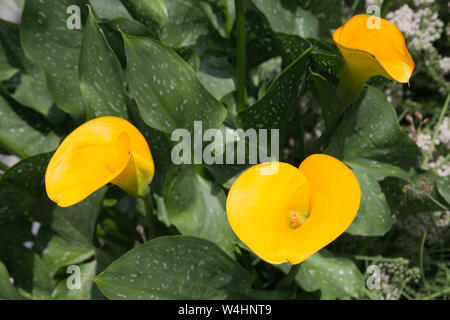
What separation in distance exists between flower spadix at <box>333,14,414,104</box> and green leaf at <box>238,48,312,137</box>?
0.25 ft

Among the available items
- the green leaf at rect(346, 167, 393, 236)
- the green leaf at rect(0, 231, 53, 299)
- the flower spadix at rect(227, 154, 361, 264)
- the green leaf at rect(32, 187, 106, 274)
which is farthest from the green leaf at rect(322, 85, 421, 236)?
the green leaf at rect(0, 231, 53, 299)

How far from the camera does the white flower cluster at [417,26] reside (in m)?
0.78

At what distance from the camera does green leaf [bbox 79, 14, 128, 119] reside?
1.99ft

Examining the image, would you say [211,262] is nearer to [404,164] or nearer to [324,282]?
[324,282]

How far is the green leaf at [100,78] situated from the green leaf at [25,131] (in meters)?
0.21

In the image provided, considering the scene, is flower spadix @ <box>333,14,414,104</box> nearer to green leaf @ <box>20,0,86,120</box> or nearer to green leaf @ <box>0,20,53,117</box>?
green leaf @ <box>20,0,86,120</box>

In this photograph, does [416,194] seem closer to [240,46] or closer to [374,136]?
[374,136]

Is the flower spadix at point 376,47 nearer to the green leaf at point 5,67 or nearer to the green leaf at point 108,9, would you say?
the green leaf at point 108,9

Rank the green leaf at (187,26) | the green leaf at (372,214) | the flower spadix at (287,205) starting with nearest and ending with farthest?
the flower spadix at (287,205) < the green leaf at (372,214) < the green leaf at (187,26)

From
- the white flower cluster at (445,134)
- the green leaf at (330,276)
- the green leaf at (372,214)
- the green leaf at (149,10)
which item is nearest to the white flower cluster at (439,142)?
the white flower cluster at (445,134)

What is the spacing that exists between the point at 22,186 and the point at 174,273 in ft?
0.92

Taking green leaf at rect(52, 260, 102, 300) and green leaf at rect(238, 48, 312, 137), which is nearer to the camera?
green leaf at rect(238, 48, 312, 137)

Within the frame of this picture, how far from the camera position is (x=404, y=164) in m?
0.71
